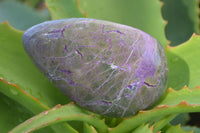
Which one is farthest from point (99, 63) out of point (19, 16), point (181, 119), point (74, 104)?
point (19, 16)

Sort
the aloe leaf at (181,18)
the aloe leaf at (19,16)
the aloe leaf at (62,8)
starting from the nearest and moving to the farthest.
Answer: the aloe leaf at (62,8) < the aloe leaf at (181,18) < the aloe leaf at (19,16)

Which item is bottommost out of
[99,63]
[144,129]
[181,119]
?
[181,119]

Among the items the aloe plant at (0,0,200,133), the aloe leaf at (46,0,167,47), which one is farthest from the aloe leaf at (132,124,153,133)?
the aloe leaf at (46,0,167,47)

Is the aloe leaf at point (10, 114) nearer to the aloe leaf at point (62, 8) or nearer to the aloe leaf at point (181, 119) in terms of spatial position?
the aloe leaf at point (62, 8)

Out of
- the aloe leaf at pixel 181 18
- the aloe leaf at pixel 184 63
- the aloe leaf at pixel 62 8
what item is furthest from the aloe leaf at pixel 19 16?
the aloe leaf at pixel 184 63

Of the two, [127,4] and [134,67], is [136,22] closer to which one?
[127,4]

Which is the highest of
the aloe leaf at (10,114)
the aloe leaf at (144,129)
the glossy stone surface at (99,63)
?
the glossy stone surface at (99,63)

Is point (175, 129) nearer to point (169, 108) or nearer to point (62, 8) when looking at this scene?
point (169, 108)

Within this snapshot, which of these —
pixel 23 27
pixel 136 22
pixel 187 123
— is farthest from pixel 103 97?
Answer: pixel 23 27
